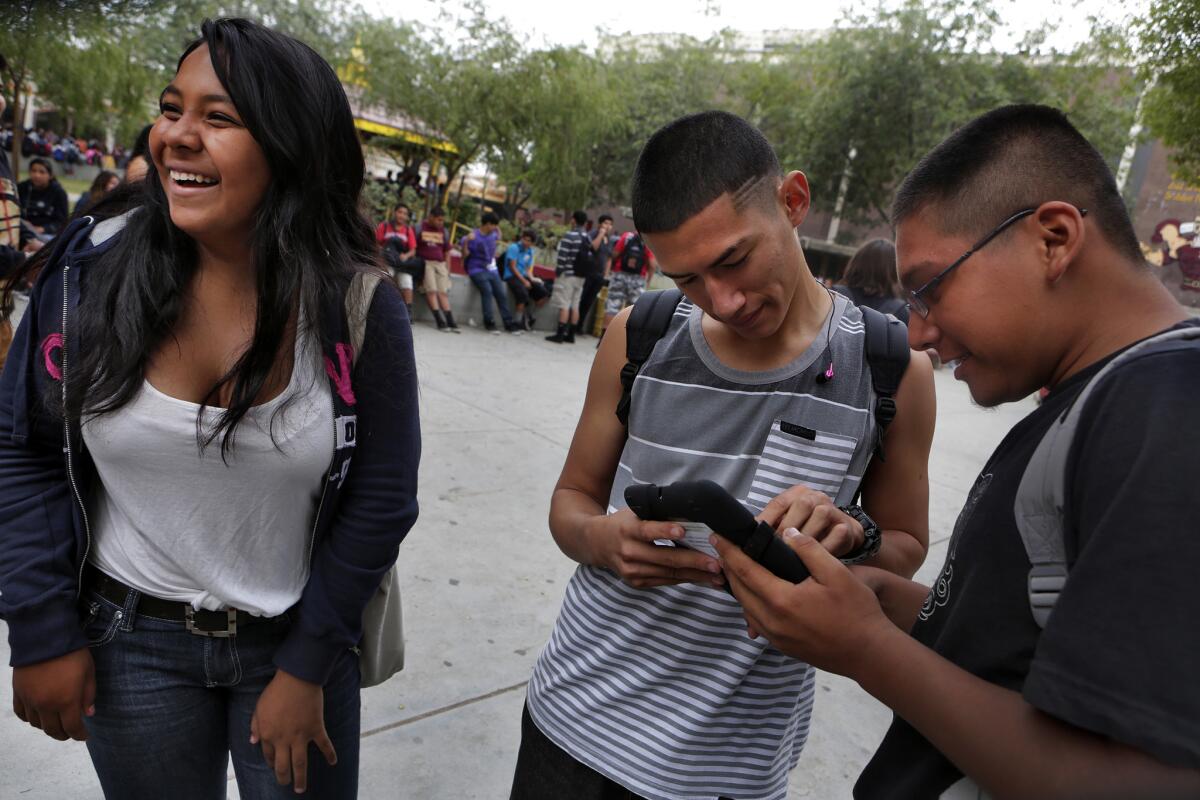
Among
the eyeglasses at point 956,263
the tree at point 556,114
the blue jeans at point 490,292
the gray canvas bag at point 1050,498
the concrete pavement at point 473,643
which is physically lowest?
the concrete pavement at point 473,643

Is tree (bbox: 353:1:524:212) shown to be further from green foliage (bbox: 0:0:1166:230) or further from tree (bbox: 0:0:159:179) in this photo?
tree (bbox: 0:0:159:179)

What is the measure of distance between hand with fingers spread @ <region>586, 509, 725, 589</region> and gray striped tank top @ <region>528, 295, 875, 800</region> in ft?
0.36

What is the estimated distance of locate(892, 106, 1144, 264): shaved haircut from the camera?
107 centimetres

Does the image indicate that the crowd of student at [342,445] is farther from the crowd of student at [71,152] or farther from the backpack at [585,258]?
the crowd of student at [71,152]

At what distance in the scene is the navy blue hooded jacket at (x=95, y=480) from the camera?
139 cm

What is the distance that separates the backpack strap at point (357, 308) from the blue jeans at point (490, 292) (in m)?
10.1

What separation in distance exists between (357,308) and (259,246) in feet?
0.68

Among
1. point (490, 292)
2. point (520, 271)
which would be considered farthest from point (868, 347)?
point (520, 271)

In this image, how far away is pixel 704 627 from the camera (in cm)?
148

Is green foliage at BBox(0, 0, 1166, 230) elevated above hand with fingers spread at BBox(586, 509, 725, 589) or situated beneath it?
elevated above

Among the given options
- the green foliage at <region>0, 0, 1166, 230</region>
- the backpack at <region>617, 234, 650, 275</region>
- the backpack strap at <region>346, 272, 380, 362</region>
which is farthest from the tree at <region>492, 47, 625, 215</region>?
the backpack strap at <region>346, 272, 380, 362</region>

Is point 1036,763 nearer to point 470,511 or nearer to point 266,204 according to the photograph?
point 266,204

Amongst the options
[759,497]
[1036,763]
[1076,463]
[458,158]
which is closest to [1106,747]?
[1036,763]

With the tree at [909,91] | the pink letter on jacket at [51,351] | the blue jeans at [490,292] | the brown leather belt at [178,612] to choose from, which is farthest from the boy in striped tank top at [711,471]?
the tree at [909,91]
